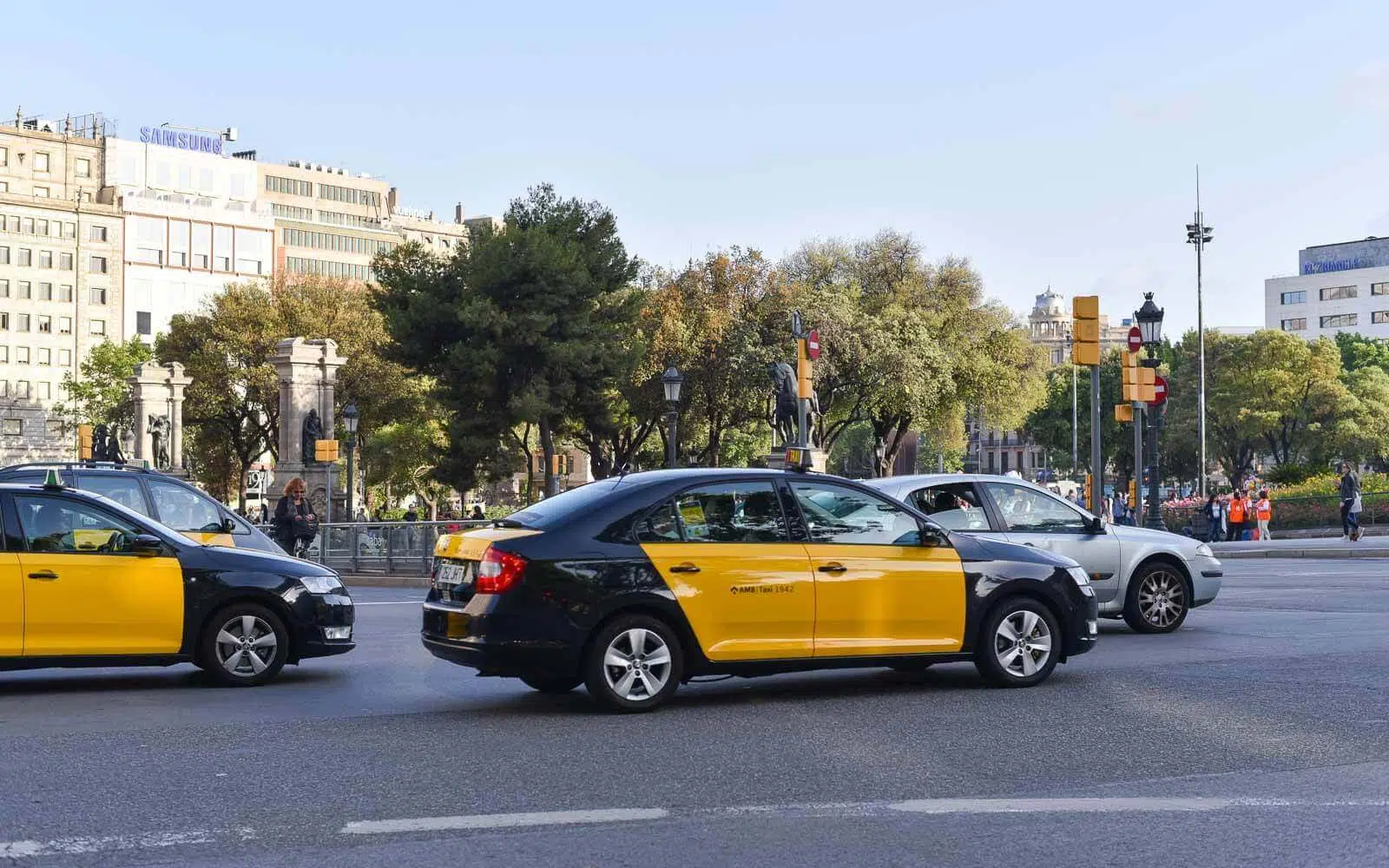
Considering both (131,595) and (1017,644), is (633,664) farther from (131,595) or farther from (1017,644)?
(131,595)

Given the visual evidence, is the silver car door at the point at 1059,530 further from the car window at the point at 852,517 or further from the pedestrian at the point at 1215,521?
the pedestrian at the point at 1215,521

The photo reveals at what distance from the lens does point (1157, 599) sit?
52.4 feet

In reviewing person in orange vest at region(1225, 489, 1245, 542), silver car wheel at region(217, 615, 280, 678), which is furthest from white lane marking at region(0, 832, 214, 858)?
person in orange vest at region(1225, 489, 1245, 542)

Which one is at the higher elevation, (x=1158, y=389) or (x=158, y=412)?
(x=158, y=412)

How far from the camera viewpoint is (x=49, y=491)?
1184 centimetres

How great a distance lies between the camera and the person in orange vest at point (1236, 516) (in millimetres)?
45062

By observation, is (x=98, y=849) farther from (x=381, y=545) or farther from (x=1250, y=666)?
(x=381, y=545)

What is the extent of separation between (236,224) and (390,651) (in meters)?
121

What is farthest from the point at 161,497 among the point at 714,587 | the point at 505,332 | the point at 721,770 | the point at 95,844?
the point at 505,332

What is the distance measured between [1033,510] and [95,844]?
987 cm

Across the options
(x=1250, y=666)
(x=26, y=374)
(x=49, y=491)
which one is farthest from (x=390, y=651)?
(x=26, y=374)

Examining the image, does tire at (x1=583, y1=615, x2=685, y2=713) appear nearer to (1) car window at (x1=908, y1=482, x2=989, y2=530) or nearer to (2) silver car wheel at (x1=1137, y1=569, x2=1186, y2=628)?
(1) car window at (x1=908, y1=482, x2=989, y2=530)

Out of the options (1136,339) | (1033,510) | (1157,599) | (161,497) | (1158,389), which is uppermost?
(1136,339)

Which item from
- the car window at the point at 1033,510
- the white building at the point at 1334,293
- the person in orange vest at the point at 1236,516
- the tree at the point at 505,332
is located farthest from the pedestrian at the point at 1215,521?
the white building at the point at 1334,293
